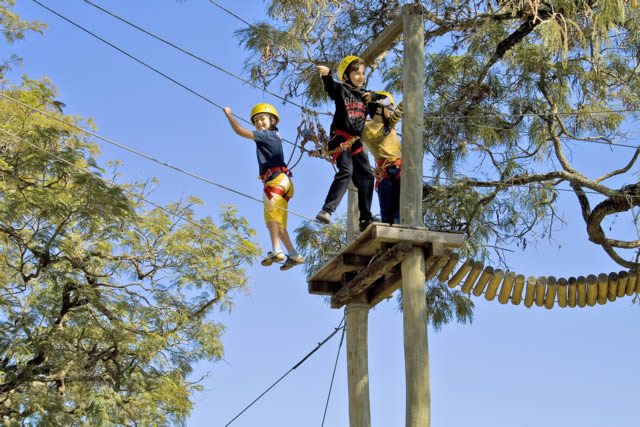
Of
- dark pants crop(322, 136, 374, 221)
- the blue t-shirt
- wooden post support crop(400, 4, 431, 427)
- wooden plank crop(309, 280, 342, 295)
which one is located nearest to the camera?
wooden post support crop(400, 4, 431, 427)

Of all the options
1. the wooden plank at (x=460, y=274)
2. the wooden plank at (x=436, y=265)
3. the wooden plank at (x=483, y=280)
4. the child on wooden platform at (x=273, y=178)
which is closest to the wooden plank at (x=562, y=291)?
the wooden plank at (x=483, y=280)

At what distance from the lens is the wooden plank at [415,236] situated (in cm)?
609

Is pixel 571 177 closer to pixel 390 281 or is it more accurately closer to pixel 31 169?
pixel 390 281

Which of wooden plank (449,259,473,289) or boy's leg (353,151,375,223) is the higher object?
boy's leg (353,151,375,223)

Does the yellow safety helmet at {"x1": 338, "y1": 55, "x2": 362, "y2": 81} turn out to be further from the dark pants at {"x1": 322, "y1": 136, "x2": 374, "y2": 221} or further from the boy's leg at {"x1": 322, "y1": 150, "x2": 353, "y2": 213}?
the boy's leg at {"x1": 322, "y1": 150, "x2": 353, "y2": 213}

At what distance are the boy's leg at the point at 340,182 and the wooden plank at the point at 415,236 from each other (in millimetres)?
511

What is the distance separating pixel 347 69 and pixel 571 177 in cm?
305

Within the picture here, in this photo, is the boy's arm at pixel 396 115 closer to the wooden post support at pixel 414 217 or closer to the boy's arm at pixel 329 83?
the wooden post support at pixel 414 217

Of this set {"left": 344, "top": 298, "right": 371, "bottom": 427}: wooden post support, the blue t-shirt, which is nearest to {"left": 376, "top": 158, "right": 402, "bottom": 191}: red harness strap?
the blue t-shirt

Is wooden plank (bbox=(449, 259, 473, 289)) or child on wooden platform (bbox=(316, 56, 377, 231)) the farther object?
wooden plank (bbox=(449, 259, 473, 289))

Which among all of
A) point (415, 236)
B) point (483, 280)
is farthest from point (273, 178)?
point (483, 280)

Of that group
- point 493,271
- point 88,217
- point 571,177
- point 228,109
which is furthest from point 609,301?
point 88,217

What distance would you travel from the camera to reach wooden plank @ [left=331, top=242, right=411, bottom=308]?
6.25 metres

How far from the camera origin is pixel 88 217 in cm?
1010
